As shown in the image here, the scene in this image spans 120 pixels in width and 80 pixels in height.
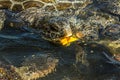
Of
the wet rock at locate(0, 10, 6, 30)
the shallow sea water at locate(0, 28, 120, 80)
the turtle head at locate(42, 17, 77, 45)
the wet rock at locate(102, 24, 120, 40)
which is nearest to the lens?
the shallow sea water at locate(0, 28, 120, 80)

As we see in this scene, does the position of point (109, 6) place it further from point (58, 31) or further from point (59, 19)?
point (58, 31)

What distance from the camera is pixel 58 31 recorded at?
459cm

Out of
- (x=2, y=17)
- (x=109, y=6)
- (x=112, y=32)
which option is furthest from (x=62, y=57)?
(x=109, y=6)

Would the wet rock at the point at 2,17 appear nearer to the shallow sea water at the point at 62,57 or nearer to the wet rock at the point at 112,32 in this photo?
the shallow sea water at the point at 62,57

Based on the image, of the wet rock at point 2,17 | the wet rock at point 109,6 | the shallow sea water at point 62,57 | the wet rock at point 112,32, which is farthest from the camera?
the wet rock at point 109,6

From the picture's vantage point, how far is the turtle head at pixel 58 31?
180 inches

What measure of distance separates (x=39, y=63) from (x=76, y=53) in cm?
65

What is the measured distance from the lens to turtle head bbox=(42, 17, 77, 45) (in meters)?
4.58

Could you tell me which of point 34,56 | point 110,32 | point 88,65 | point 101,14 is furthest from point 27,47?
point 101,14

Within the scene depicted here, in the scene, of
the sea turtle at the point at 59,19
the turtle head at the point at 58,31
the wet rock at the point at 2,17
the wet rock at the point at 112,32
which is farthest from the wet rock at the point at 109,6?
the wet rock at the point at 2,17

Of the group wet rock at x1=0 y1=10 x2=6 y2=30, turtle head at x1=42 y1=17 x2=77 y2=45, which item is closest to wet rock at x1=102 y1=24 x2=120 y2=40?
turtle head at x1=42 y1=17 x2=77 y2=45

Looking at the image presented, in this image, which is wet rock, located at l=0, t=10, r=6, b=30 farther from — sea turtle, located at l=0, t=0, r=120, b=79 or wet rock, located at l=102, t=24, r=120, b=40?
wet rock, located at l=102, t=24, r=120, b=40

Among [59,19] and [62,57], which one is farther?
[59,19]

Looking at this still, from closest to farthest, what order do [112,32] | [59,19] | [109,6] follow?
[59,19] → [112,32] → [109,6]
